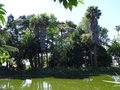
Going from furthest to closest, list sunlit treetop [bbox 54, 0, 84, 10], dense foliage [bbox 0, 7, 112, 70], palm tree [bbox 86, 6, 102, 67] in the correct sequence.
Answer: dense foliage [bbox 0, 7, 112, 70]
palm tree [bbox 86, 6, 102, 67]
sunlit treetop [bbox 54, 0, 84, 10]

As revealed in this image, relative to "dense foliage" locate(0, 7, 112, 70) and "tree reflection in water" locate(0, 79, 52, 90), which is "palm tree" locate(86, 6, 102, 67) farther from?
"tree reflection in water" locate(0, 79, 52, 90)

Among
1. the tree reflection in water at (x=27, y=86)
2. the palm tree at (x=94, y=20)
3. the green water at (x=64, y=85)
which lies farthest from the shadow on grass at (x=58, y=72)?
the green water at (x=64, y=85)

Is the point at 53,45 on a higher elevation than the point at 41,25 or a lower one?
lower

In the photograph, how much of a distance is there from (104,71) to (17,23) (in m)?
14.5

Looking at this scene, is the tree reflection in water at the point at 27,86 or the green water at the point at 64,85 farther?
the tree reflection in water at the point at 27,86

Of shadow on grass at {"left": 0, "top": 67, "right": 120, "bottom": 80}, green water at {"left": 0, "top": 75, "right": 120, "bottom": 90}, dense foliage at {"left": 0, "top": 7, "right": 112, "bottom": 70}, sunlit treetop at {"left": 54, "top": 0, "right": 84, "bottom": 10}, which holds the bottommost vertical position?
green water at {"left": 0, "top": 75, "right": 120, "bottom": 90}

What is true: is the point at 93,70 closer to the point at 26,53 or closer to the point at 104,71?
the point at 104,71

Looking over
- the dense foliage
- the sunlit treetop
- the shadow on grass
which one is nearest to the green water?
the shadow on grass

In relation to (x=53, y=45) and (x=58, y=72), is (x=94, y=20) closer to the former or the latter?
(x=53, y=45)

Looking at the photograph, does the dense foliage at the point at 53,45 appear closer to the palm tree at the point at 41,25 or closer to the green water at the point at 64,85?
the palm tree at the point at 41,25

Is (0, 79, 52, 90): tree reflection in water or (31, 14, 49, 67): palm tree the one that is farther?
(31, 14, 49, 67): palm tree

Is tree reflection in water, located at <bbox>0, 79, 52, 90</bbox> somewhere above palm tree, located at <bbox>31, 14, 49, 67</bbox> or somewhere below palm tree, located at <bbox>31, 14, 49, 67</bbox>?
below

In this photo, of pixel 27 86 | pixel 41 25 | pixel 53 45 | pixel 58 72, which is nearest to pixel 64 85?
pixel 27 86

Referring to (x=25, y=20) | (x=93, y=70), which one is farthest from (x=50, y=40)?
(x=93, y=70)
